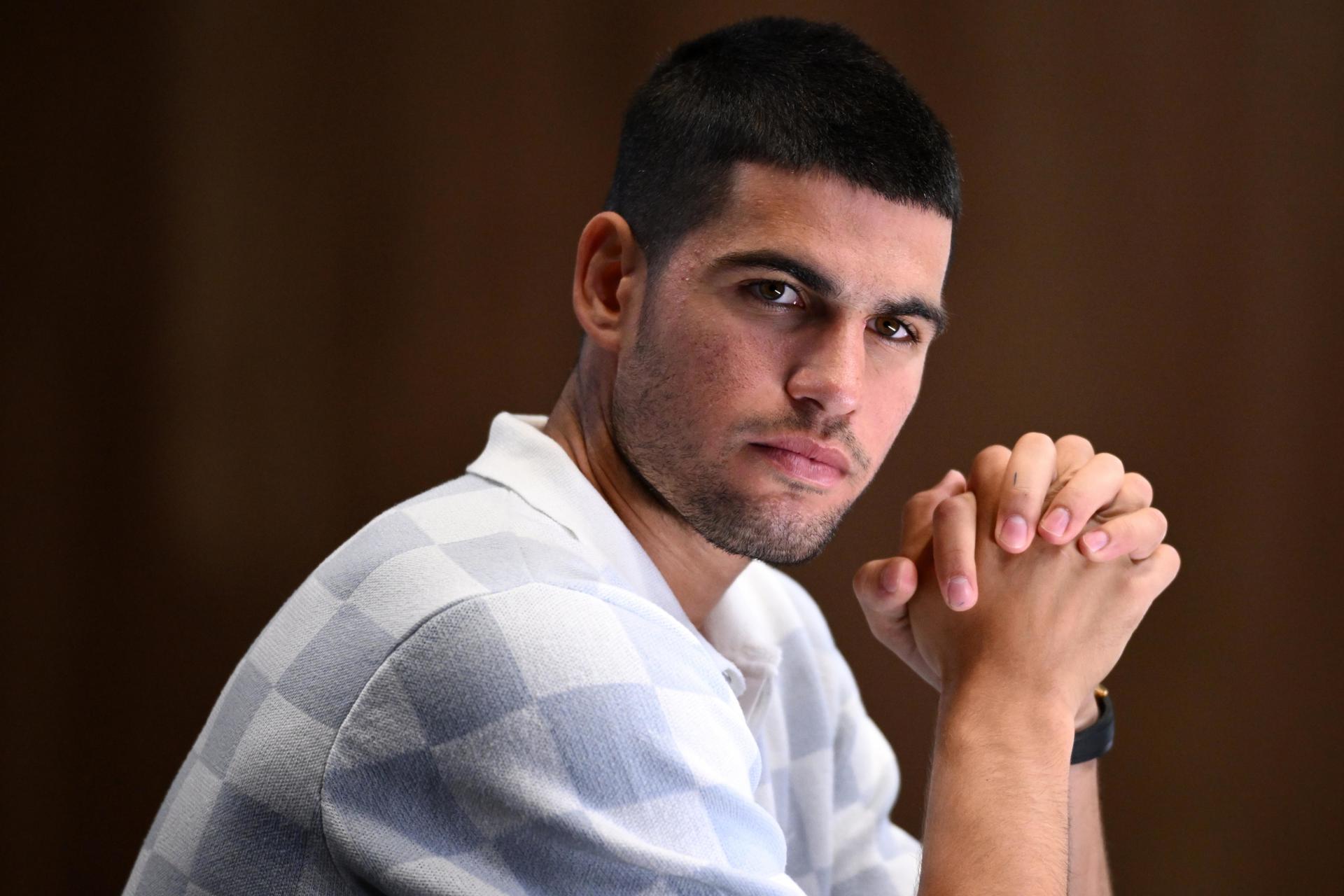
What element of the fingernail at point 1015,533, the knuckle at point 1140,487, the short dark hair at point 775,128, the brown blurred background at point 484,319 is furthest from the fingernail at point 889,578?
the brown blurred background at point 484,319

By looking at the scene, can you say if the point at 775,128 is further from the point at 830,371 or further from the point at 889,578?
the point at 889,578

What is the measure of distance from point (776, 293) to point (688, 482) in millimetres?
180

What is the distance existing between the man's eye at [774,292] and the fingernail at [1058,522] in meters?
0.32

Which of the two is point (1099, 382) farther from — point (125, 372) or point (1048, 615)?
point (125, 372)

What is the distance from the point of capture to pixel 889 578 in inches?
48.3

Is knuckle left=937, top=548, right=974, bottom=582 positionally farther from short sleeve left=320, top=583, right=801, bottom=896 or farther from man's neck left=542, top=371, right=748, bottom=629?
short sleeve left=320, top=583, right=801, bottom=896

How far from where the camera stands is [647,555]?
3.65 feet

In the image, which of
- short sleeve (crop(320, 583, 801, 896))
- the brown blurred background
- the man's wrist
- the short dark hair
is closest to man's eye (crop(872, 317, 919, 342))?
the short dark hair

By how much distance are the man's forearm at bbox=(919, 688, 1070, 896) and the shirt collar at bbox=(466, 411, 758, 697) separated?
0.66ft

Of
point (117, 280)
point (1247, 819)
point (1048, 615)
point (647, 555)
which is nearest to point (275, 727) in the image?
point (647, 555)

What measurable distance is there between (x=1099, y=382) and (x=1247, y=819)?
0.74m

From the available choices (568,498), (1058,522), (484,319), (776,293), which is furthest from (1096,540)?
(484,319)

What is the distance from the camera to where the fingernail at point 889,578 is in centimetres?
122

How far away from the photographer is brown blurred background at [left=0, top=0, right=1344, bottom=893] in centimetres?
197
